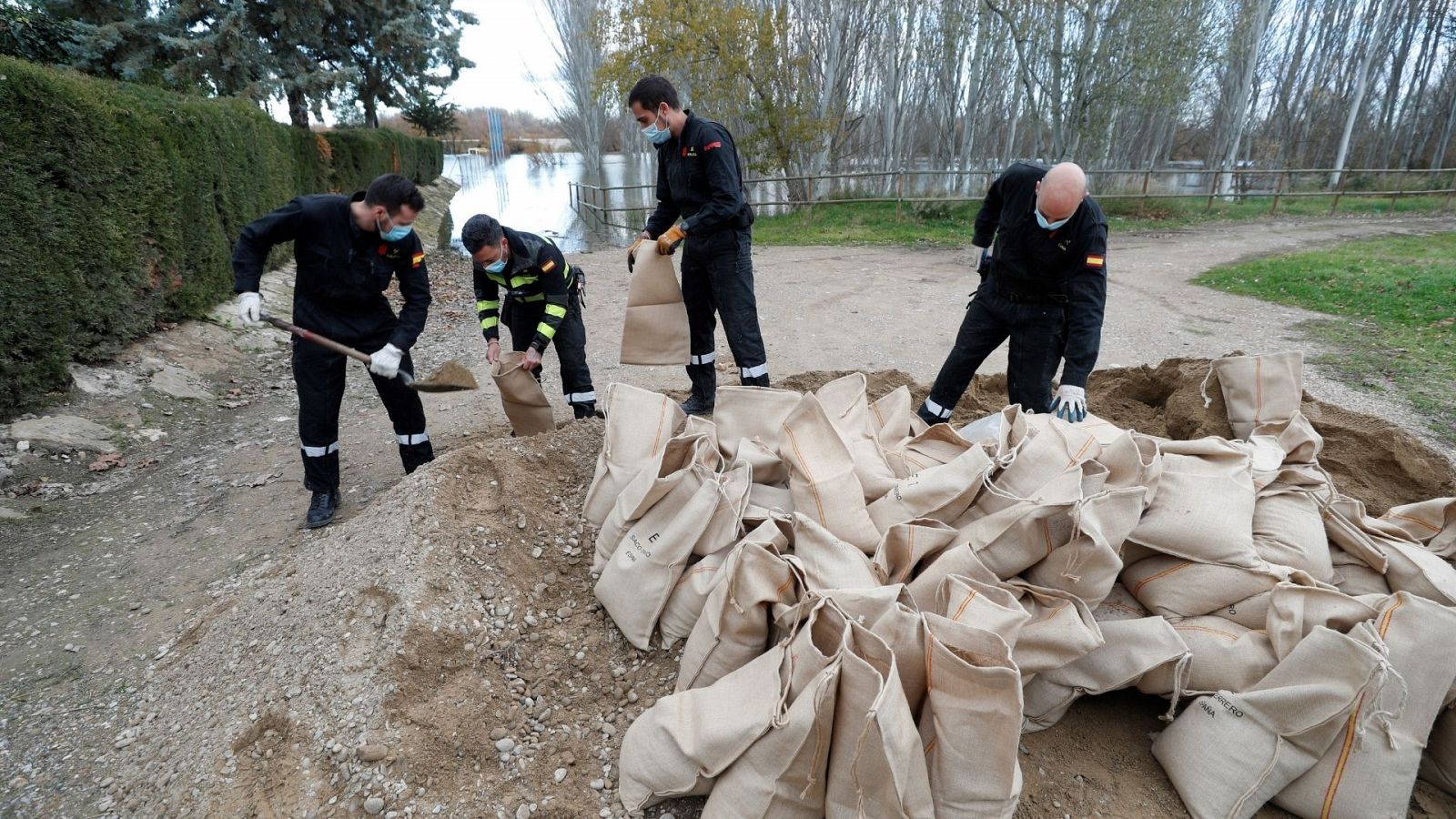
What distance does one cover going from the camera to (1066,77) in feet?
50.8

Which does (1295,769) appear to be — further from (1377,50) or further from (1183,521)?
(1377,50)

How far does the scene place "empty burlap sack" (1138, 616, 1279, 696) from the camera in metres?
1.86

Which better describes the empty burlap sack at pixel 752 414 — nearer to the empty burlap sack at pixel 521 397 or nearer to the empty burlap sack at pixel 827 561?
the empty burlap sack at pixel 827 561

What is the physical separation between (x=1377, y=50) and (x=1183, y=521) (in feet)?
89.4

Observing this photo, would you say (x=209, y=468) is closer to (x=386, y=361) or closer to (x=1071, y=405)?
(x=386, y=361)

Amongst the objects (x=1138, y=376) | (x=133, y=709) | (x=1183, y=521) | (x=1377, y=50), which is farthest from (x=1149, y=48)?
(x=133, y=709)

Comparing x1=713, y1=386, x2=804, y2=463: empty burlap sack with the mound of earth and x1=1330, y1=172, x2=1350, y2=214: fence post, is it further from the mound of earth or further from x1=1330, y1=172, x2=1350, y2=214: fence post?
x1=1330, y1=172, x2=1350, y2=214: fence post

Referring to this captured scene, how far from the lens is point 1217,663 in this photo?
190 centimetres

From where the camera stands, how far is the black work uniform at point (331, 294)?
10.6 ft

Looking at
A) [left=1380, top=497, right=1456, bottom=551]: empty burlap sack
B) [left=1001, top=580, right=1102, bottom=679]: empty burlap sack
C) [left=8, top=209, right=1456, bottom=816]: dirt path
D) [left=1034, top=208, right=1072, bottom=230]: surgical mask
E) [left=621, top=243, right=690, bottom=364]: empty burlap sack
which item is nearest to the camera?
[left=1001, top=580, right=1102, bottom=679]: empty burlap sack

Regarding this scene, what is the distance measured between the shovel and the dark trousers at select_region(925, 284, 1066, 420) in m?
2.56

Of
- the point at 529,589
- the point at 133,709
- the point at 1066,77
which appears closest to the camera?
the point at 133,709

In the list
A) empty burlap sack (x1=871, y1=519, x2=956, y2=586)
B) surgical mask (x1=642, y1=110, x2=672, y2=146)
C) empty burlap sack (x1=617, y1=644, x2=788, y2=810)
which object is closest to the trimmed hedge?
surgical mask (x1=642, y1=110, x2=672, y2=146)

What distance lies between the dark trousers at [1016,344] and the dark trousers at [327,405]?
2810 mm
